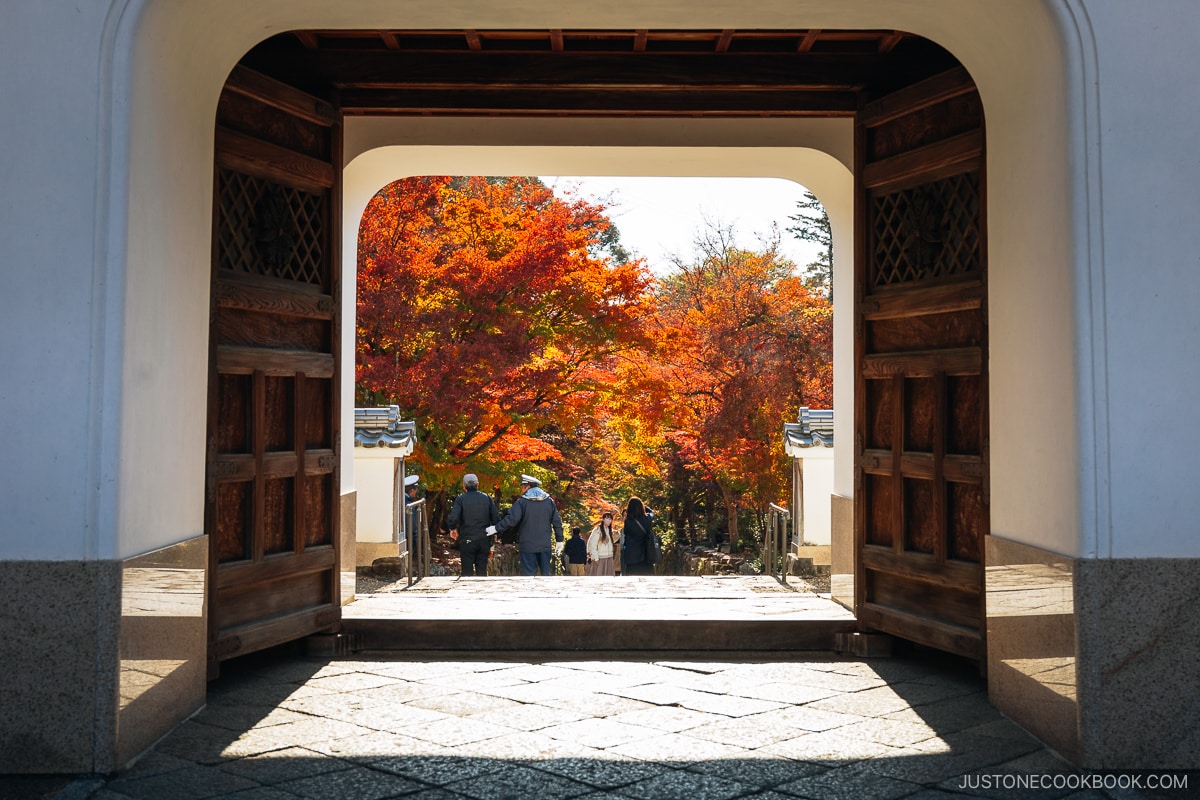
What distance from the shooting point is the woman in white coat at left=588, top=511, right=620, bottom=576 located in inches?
505

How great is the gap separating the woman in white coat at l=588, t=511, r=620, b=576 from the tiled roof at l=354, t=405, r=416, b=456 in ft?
8.21

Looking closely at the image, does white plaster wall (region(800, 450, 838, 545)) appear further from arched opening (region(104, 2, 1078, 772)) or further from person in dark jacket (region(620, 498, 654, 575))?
arched opening (region(104, 2, 1078, 772))

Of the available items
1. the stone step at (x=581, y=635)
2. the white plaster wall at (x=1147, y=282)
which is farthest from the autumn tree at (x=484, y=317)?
the white plaster wall at (x=1147, y=282)

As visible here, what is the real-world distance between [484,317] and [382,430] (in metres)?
2.84

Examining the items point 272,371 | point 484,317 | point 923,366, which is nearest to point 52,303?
point 272,371

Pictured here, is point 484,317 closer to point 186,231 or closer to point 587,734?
point 186,231

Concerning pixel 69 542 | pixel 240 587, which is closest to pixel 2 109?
pixel 69 542

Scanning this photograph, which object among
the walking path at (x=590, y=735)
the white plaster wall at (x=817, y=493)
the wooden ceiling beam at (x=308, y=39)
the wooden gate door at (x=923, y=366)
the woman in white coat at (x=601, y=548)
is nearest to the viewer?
the walking path at (x=590, y=735)

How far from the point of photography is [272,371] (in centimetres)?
538

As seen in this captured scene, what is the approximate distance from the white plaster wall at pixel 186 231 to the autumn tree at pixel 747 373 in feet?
41.3

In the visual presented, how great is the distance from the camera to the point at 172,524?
430cm

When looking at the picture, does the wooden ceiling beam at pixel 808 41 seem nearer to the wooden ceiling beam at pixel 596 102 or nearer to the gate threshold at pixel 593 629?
the wooden ceiling beam at pixel 596 102

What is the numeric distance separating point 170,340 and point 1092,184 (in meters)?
3.49

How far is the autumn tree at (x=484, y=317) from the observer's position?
13406 millimetres
